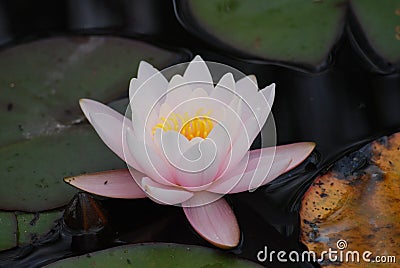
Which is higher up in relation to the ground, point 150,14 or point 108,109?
point 150,14

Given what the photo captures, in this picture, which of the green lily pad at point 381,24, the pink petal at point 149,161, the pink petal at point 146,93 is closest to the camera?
the pink petal at point 149,161

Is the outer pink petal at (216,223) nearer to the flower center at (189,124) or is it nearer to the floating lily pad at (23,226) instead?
the flower center at (189,124)

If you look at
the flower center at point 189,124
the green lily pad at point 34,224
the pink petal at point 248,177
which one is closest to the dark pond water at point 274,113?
the green lily pad at point 34,224

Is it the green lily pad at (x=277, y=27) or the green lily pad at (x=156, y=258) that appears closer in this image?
the green lily pad at (x=156, y=258)

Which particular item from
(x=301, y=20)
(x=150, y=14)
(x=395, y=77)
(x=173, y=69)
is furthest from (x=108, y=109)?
(x=395, y=77)

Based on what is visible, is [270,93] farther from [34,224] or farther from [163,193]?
[34,224]

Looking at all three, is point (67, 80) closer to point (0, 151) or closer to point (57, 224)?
point (0, 151)

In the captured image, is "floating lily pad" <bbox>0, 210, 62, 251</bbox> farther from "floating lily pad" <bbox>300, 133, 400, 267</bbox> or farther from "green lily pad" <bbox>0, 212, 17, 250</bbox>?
"floating lily pad" <bbox>300, 133, 400, 267</bbox>
